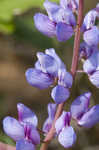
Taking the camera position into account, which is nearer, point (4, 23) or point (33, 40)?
point (4, 23)

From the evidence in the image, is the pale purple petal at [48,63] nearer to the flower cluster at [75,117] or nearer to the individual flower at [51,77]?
the individual flower at [51,77]

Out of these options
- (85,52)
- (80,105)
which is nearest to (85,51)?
(85,52)

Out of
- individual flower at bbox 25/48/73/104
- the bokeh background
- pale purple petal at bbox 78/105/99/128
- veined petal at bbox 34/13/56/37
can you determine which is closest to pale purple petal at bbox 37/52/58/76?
individual flower at bbox 25/48/73/104

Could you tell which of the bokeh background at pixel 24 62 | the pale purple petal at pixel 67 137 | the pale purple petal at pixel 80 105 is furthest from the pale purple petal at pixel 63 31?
the bokeh background at pixel 24 62

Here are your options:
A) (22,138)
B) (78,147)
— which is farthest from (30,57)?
(22,138)

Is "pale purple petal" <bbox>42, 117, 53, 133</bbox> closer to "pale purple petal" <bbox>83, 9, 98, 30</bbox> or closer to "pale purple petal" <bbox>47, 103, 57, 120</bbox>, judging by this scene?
"pale purple petal" <bbox>47, 103, 57, 120</bbox>

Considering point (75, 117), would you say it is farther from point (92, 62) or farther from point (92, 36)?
point (92, 36)

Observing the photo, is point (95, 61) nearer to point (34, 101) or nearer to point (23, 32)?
point (23, 32)
